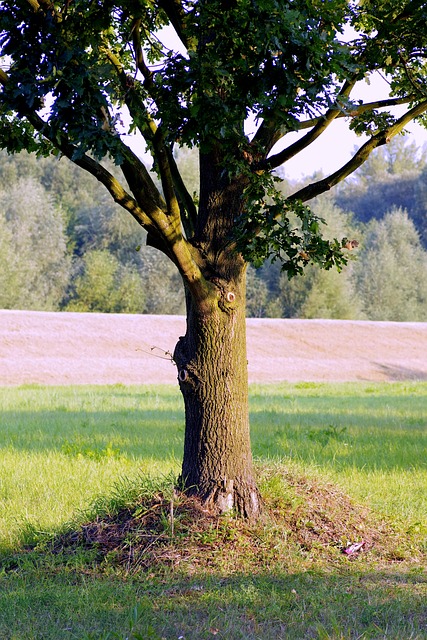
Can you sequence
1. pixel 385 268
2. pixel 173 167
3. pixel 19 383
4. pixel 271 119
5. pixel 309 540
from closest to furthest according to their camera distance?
pixel 271 119
pixel 309 540
pixel 173 167
pixel 19 383
pixel 385 268

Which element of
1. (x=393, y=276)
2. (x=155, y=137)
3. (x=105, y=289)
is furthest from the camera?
(x=393, y=276)

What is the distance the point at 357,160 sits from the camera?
18.3 feet

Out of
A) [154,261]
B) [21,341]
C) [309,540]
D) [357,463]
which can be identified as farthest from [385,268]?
[309,540]

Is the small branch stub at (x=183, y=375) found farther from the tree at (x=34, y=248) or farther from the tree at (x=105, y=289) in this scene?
the tree at (x=105, y=289)

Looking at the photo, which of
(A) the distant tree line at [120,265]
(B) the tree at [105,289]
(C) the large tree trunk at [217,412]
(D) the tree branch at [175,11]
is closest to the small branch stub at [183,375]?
(C) the large tree trunk at [217,412]

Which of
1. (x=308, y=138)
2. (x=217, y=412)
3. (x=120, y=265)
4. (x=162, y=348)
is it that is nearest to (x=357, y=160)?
(x=308, y=138)

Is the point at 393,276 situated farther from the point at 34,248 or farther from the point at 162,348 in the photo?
the point at 162,348

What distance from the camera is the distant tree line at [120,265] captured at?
1848 inches

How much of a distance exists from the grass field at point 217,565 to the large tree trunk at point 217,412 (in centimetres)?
23

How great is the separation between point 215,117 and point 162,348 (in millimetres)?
26401

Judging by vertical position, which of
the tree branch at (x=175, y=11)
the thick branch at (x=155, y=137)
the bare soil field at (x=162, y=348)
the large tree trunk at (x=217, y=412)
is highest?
the tree branch at (x=175, y=11)

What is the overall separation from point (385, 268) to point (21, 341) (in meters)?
33.7

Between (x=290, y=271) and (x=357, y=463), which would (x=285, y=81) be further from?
(x=357, y=463)

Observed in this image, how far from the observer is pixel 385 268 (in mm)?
54719
